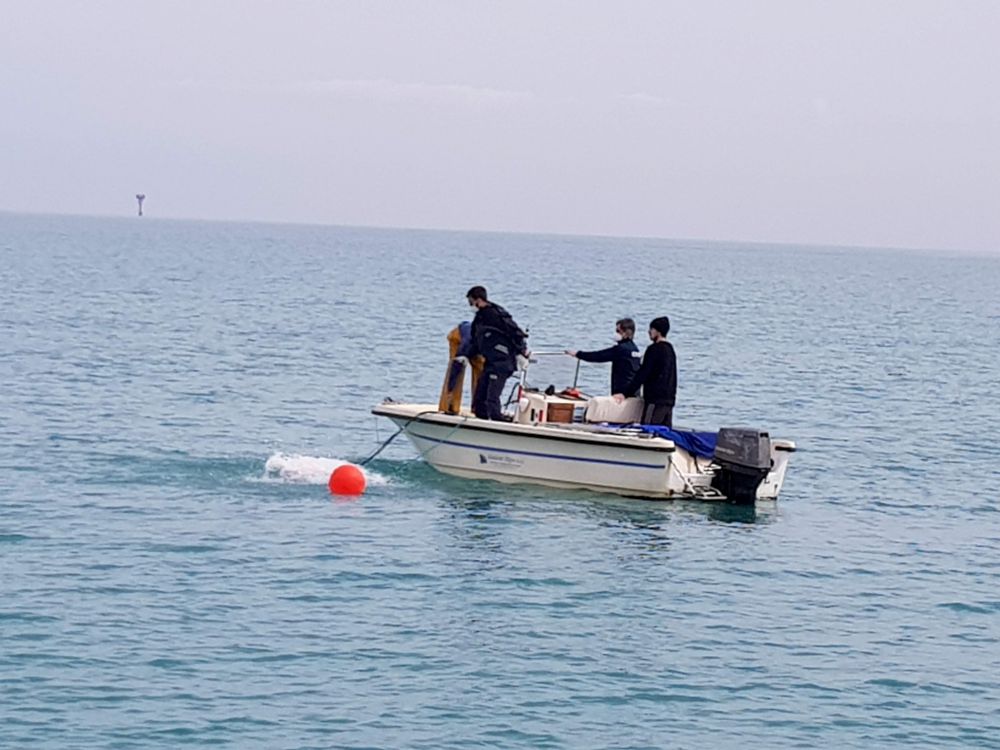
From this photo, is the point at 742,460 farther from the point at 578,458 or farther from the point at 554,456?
the point at 554,456

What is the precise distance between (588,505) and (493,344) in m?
2.37

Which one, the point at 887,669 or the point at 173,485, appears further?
the point at 173,485

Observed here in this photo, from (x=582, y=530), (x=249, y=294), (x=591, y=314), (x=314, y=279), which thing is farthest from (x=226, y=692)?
(x=314, y=279)

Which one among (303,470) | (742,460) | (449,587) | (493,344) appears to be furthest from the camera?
(303,470)

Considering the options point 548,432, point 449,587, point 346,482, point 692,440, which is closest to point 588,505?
point 548,432

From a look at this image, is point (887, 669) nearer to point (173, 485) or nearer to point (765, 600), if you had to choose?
point (765, 600)

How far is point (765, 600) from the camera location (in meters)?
17.3

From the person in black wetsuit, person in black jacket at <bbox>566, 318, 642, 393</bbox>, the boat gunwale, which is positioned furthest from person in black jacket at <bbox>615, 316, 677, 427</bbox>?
the person in black wetsuit

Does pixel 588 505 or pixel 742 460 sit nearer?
pixel 742 460

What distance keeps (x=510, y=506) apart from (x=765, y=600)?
14.9ft

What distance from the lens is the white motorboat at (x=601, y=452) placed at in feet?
69.1

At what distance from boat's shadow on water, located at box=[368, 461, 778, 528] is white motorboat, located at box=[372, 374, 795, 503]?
12 centimetres

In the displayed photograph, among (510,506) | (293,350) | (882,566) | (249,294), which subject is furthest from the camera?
(249,294)

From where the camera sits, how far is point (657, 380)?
848 inches
